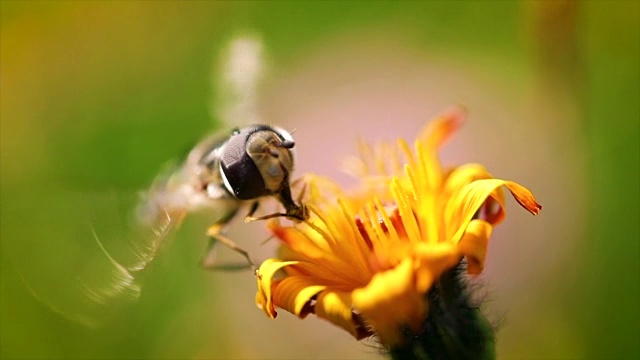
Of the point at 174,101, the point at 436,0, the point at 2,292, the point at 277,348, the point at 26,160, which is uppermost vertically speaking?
the point at 436,0

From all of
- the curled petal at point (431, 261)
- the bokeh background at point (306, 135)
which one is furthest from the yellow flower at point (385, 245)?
the bokeh background at point (306, 135)

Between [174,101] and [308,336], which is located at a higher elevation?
[174,101]

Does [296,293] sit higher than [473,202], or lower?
lower

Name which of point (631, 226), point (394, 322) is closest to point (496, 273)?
point (631, 226)

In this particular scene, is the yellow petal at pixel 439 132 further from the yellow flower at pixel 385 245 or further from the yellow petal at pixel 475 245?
the yellow petal at pixel 475 245

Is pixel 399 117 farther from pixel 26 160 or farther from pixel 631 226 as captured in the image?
pixel 26 160

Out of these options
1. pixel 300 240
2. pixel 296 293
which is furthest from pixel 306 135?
pixel 296 293

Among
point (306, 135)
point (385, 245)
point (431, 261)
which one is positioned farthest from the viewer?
point (306, 135)

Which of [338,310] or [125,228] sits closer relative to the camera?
[338,310]

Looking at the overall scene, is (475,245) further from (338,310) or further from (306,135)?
(306,135)
